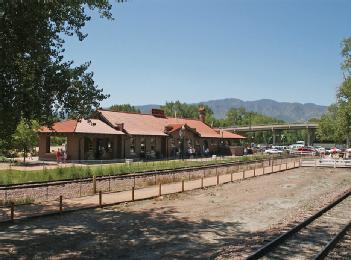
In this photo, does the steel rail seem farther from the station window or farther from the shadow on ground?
the station window

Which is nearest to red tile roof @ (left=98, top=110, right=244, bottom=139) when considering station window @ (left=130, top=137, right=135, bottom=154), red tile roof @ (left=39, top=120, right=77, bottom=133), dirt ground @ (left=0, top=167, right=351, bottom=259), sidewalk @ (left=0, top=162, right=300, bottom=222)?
station window @ (left=130, top=137, right=135, bottom=154)

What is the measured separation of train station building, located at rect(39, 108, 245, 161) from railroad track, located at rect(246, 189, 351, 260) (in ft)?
85.8

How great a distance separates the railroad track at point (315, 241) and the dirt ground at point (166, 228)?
64 cm

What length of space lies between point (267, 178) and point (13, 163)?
2334 centimetres

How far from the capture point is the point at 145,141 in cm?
5831

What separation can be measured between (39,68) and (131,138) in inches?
1551

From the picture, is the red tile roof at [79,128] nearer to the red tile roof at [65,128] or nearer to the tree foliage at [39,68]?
the red tile roof at [65,128]

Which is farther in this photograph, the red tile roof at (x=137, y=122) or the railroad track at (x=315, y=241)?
the red tile roof at (x=137, y=122)

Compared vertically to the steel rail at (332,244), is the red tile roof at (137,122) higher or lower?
higher

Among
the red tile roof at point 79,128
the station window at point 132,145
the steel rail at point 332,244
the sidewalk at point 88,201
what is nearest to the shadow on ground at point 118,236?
the sidewalk at point 88,201

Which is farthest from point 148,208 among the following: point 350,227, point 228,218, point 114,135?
point 114,135

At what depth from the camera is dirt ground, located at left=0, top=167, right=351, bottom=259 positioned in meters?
13.1

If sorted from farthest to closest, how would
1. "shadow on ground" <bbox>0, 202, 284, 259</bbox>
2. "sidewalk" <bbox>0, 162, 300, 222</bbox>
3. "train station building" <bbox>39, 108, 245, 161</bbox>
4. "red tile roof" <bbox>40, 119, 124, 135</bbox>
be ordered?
"train station building" <bbox>39, 108, 245, 161</bbox>
"red tile roof" <bbox>40, 119, 124, 135</bbox>
"sidewalk" <bbox>0, 162, 300, 222</bbox>
"shadow on ground" <bbox>0, 202, 284, 259</bbox>

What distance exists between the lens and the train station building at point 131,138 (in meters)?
49.1
